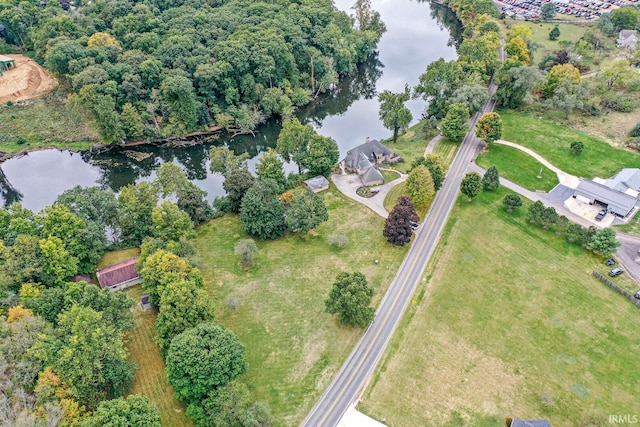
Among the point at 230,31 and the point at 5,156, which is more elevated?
the point at 230,31

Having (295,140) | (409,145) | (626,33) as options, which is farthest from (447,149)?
(626,33)

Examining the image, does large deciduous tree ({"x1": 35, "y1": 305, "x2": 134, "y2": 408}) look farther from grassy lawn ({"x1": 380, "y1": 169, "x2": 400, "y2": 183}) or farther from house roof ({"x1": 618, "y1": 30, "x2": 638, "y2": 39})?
house roof ({"x1": 618, "y1": 30, "x2": 638, "y2": 39})

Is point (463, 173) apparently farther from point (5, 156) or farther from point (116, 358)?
point (5, 156)

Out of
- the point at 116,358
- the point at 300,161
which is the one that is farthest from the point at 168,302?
the point at 300,161

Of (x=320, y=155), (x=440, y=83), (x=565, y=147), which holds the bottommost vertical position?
(x=320, y=155)

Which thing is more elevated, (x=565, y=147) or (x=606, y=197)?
(x=606, y=197)

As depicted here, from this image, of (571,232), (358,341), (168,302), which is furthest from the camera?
(571,232)

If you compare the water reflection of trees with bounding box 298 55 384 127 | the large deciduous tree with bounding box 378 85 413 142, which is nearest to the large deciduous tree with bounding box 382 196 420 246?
the large deciduous tree with bounding box 378 85 413 142

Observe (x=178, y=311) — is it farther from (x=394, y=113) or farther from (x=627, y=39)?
(x=627, y=39)
